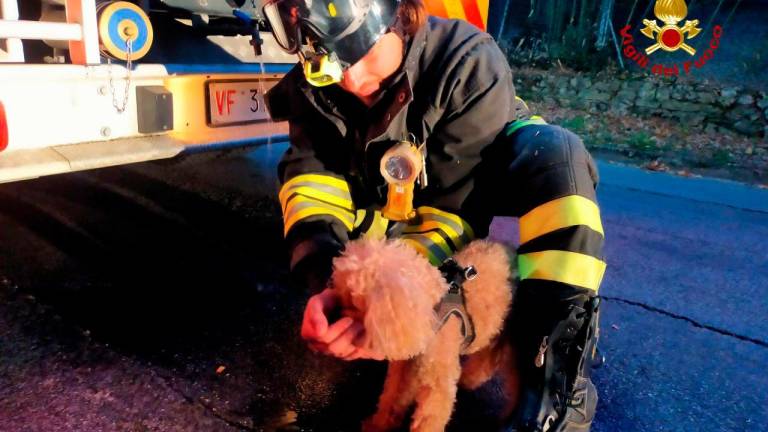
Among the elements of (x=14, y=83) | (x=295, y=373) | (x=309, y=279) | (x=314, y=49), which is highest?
(x=314, y=49)

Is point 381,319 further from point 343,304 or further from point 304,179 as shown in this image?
point 304,179

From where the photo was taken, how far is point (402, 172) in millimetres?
1710

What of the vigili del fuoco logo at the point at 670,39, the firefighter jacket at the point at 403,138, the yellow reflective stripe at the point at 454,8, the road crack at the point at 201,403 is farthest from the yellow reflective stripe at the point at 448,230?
the vigili del fuoco logo at the point at 670,39

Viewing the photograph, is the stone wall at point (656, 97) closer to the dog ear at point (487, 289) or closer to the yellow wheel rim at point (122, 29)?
the dog ear at point (487, 289)

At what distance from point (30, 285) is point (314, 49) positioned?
1758 millimetres

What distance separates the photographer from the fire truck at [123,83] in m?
2.14

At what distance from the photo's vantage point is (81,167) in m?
2.26

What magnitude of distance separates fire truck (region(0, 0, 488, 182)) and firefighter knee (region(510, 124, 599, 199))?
1325mm

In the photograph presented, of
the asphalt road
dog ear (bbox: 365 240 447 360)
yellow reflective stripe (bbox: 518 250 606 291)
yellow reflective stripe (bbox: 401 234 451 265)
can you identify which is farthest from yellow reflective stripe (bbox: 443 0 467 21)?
dog ear (bbox: 365 240 447 360)

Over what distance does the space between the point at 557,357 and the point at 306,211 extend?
0.86 meters

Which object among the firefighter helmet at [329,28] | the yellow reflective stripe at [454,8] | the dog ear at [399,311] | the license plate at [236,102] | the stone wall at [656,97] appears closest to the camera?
the dog ear at [399,311]

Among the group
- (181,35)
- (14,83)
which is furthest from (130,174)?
(14,83)

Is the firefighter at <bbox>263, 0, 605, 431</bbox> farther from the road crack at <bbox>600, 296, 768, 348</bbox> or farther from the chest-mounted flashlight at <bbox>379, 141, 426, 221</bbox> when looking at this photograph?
the road crack at <bbox>600, 296, 768, 348</bbox>

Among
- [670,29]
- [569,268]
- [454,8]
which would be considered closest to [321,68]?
[569,268]
